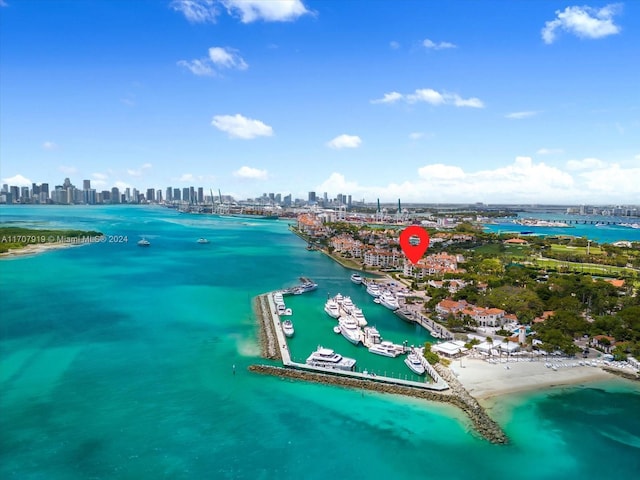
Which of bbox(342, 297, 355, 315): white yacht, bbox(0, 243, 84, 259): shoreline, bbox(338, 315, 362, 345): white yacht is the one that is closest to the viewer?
bbox(338, 315, 362, 345): white yacht

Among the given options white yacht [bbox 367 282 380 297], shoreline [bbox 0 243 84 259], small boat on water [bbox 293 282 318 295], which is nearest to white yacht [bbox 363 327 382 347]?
white yacht [bbox 367 282 380 297]

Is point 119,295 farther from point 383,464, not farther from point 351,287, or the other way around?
point 383,464

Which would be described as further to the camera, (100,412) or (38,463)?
(100,412)

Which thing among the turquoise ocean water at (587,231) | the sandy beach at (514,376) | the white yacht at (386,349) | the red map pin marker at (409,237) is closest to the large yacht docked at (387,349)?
the white yacht at (386,349)

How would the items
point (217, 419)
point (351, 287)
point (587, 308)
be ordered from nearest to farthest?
point (217, 419)
point (587, 308)
point (351, 287)

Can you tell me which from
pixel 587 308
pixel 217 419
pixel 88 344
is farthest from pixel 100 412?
pixel 587 308

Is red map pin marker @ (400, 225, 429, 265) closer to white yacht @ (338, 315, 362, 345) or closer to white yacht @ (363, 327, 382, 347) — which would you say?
white yacht @ (338, 315, 362, 345)
